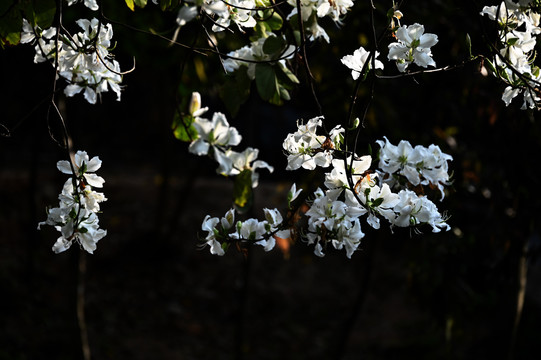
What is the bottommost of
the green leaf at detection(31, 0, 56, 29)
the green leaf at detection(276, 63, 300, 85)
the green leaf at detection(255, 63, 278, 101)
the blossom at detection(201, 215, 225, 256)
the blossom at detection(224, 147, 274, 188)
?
the blossom at detection(201, 215, 225, 256)

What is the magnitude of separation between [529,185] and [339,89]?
0.92 metres

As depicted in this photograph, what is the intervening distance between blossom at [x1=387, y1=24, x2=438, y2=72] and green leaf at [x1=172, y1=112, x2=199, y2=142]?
44 cm

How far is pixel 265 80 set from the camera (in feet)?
3.35

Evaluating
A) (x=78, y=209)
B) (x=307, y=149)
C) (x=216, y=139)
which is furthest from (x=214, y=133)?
(x=78, y=209)

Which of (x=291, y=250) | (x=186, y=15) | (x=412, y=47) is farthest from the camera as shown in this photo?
(x=291, y=250)

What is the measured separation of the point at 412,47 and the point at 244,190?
472 millimetres

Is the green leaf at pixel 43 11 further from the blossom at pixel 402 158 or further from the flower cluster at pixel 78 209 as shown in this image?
the blossom at pixel 402 158

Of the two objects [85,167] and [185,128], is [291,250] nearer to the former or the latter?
[85,167]

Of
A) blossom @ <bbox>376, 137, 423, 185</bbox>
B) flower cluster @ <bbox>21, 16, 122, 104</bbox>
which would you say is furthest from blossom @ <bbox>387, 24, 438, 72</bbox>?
flower cluster @ <bbox>21, 16, 122, 104</bbox>

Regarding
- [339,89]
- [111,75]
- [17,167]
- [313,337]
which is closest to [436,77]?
[339,89]

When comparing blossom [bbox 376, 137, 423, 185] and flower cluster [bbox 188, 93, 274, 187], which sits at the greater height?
blossom [bbox 376, 137, 423, 185]

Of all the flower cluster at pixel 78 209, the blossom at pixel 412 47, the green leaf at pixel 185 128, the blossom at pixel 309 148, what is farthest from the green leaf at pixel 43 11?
the blossom at pixel 412 47

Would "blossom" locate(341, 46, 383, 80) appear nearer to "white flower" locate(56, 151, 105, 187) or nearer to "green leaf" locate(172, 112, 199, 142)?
"green leaf" locate(172, 112, 199, 142)

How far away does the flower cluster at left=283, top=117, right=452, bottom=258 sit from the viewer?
1.01m
